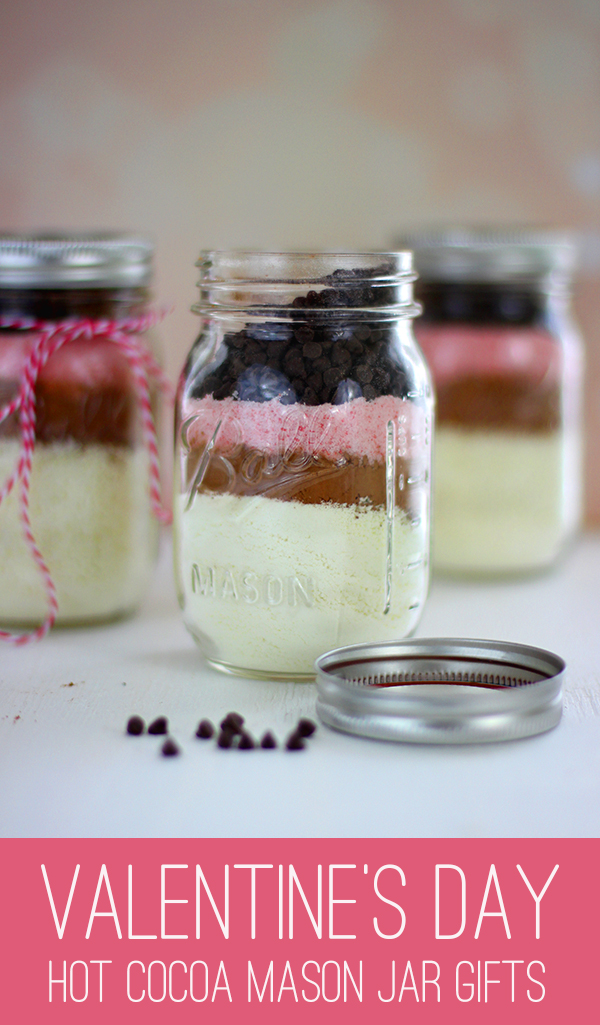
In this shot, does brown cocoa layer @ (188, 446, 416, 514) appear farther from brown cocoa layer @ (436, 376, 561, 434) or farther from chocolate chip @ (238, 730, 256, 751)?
brown cocoa layer @ (436, 376, 561, 434)

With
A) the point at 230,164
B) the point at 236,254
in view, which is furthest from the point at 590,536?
the point at 236,254

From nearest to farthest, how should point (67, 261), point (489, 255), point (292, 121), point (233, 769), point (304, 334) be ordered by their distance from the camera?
point (233, 769) < point (304, 334) < point (67, 261) < point (489, 255) < point (292, 121)

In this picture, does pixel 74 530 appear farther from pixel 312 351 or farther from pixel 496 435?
pixel 496 435

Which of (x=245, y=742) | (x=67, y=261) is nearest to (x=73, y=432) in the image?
(x=67, y=261)

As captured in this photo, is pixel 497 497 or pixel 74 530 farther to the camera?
pixel 497 497
